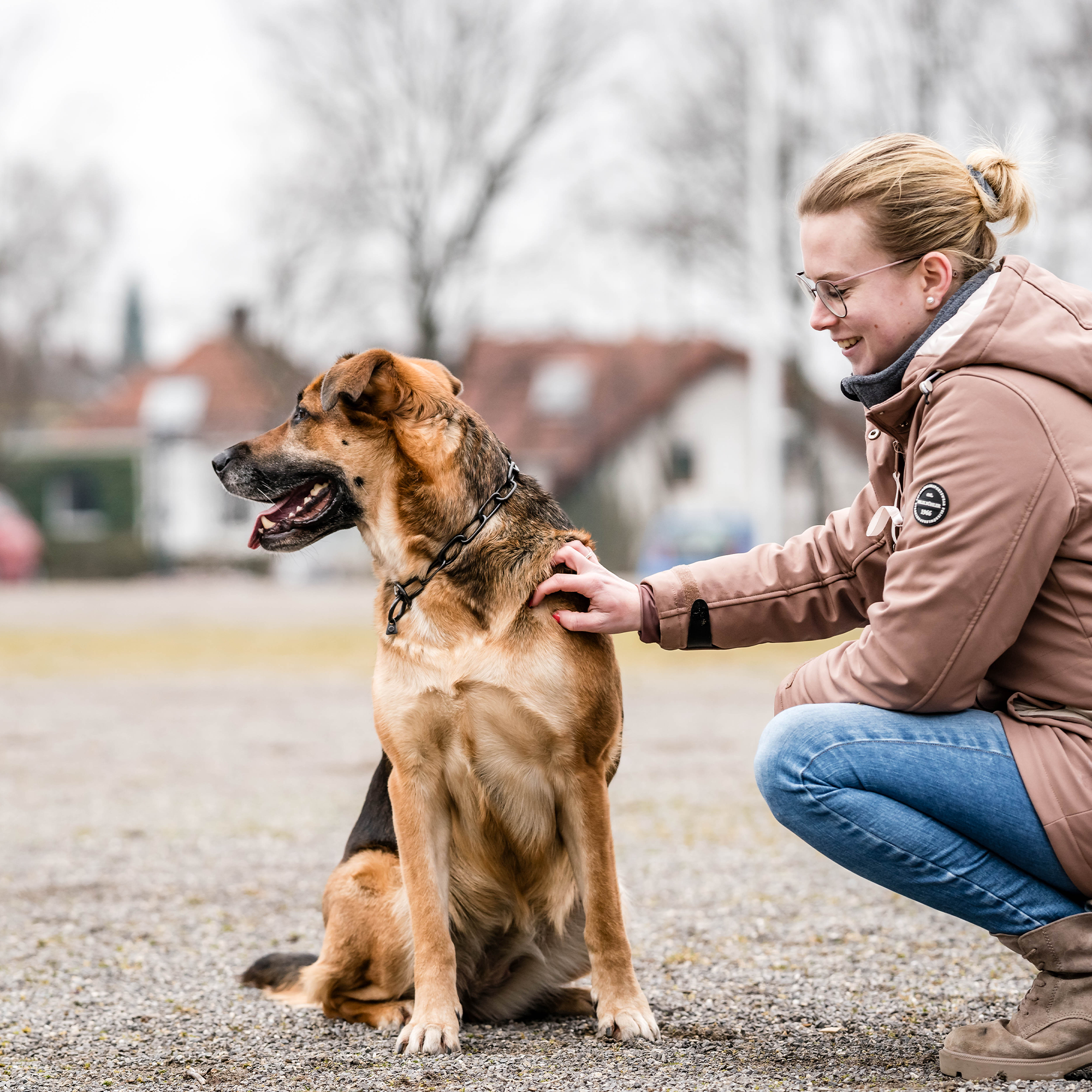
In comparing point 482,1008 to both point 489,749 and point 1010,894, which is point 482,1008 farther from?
point 1010,894

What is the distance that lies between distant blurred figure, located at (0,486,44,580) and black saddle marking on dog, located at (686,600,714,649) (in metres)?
30.4

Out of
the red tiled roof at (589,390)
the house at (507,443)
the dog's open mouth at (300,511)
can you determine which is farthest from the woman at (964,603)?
the red tiled roof at (589,390)

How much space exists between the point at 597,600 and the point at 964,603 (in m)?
0.96

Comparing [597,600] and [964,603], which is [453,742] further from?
[964,603]

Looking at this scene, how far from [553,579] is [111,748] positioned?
21.1 feet

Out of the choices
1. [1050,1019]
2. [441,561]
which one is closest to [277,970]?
[441,561]

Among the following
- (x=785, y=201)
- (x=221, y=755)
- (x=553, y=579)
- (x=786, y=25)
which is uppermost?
(x=786, y=25)

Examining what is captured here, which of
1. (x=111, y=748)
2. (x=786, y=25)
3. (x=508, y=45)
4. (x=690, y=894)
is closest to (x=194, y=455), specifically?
(x=508, y=45)

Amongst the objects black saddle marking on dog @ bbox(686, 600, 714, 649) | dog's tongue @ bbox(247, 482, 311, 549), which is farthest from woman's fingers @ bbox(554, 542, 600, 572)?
dog's tongue @ bbox(247, 482, 311, 549)

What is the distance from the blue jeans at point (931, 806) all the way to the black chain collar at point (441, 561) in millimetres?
966

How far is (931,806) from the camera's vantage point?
281 cm

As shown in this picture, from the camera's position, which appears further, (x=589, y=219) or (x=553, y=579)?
(x=589, y=219)

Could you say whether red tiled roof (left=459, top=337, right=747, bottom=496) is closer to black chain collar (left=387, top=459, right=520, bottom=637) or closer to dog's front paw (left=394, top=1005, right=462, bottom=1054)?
black chain collar (left=387, top=459, right=520, bottom=637)

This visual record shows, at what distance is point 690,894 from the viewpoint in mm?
4973
